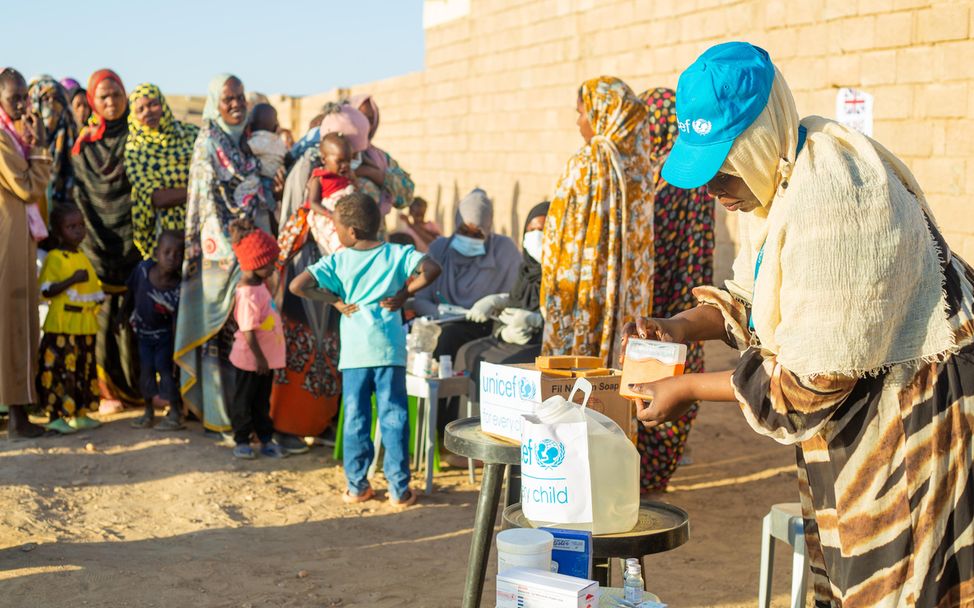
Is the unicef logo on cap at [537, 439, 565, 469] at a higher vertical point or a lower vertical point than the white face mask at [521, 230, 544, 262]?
lower

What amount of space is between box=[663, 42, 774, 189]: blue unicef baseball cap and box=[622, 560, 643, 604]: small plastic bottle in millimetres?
890

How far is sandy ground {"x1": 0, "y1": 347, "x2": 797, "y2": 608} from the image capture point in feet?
15.2

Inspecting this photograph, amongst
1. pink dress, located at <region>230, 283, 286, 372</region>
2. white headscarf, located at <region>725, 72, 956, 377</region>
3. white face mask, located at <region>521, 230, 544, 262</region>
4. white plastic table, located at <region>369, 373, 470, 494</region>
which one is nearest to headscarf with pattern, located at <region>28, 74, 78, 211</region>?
pink dress, located at <region>230, 283, 286, 372</region>

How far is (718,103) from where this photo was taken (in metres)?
2.27

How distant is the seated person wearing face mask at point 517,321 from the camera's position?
6.30m

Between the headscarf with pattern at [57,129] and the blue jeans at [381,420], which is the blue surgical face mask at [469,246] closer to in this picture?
the blue jeans at [381,420]

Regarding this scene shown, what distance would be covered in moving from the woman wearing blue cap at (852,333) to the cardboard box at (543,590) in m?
0.52

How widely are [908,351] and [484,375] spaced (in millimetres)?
1264

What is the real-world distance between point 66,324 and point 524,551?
5556 mm

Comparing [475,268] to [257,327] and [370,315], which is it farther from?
[370,315]

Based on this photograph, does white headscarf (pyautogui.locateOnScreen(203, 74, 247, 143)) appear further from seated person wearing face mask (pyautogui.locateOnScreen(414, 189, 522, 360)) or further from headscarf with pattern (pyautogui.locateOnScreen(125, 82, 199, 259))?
seated person wearing face mask (pyautogui.locateOnScreen(414, 189, 522, 360))

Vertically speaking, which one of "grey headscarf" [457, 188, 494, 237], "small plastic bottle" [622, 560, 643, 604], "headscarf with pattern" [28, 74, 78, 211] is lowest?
"small plastic bottle" [622, 560, 643, 604]

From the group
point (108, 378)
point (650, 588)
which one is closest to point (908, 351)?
point (650, 588)

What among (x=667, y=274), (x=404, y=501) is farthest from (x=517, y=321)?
(x=404, y=501)
